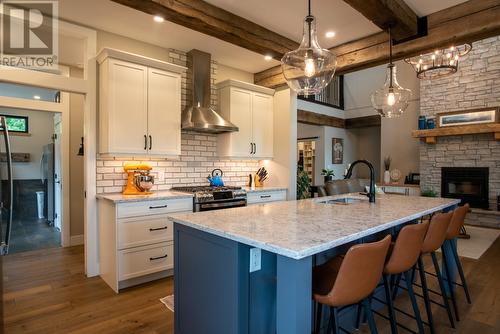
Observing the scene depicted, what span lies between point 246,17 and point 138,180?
209 cm

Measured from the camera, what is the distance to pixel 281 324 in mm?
1317

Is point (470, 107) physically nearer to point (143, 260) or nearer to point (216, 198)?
point (216, 198)

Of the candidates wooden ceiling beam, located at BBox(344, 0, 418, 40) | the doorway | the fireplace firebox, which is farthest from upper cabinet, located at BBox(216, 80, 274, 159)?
the fireplace firebox

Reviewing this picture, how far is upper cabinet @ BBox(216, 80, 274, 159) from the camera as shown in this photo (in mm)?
4219

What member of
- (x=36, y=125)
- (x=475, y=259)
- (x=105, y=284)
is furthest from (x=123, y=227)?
(x=36, y=125)

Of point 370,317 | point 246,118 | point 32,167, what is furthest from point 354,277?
point 32,167

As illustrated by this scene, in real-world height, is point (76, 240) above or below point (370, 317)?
below

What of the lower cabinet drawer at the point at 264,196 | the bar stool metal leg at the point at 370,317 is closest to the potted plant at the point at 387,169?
the lower cabinet drawer at the point at 264,196

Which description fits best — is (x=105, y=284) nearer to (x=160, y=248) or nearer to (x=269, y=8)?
(x=160, y=248)

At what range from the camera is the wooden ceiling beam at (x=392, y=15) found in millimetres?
2529

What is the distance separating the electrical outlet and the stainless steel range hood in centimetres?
235

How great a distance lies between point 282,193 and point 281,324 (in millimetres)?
3208

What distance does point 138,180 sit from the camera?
327 centimetres

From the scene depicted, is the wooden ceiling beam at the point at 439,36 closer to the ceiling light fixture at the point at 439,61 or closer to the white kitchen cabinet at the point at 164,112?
the ceiling light fixture at the point at 439,61
